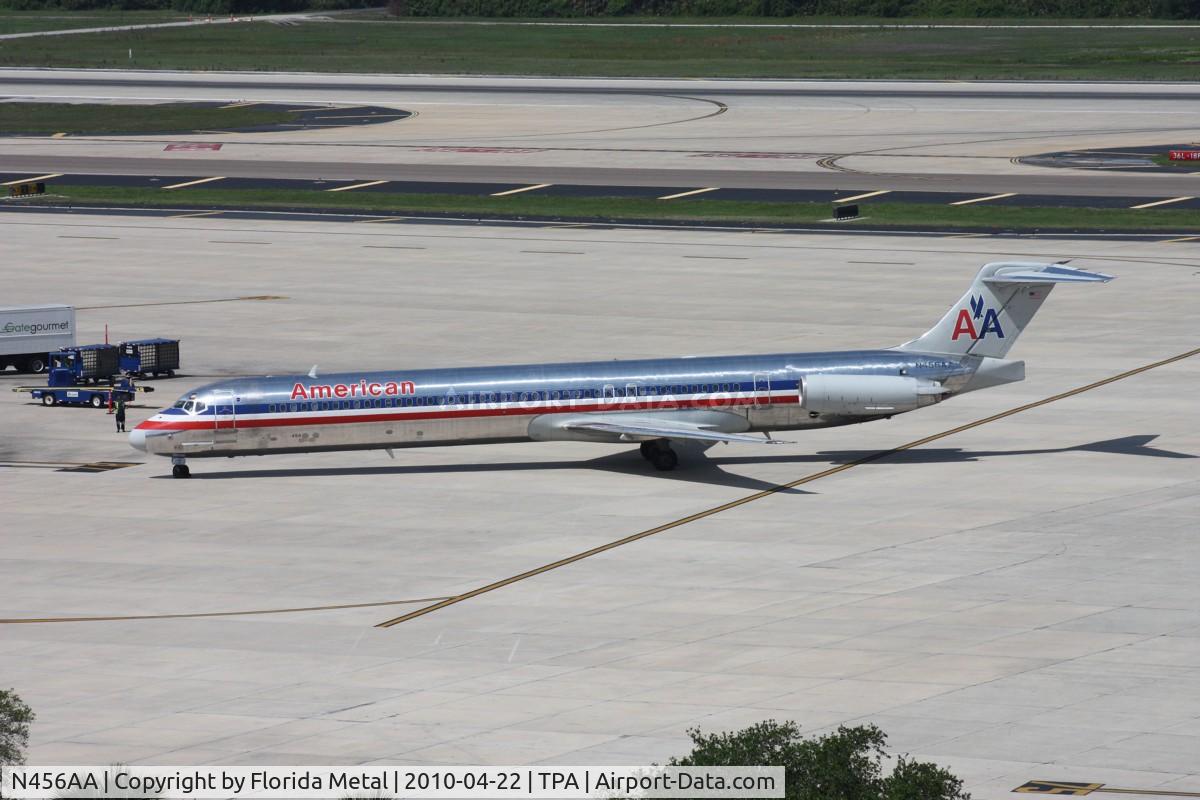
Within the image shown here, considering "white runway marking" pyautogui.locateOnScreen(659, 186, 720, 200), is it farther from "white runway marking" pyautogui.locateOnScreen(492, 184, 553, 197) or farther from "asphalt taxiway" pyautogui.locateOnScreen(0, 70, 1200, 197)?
"white runway marking" pyautogui.locateOnScreen(492, 184, 553, 197)

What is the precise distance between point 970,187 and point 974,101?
144 ft

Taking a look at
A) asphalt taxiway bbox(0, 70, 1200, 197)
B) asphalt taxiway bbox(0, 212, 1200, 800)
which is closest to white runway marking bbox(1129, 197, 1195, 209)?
asphalt taxiway bbox(0, 70, 1200, 197)

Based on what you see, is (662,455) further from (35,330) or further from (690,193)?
(690,193)

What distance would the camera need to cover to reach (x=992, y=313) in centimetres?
5709

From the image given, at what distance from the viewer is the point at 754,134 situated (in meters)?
141

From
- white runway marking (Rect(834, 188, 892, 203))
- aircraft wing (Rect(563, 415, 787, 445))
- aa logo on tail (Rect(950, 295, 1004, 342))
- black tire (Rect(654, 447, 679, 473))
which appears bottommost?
black tire (Rect(654, 447, 679, 473))

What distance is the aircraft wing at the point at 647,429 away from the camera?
177 ft

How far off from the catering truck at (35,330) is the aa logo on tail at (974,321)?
35.0m

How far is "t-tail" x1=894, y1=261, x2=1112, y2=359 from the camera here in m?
56.9

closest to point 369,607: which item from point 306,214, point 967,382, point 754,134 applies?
point 967,382

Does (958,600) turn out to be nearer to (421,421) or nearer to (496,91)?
(421,421)

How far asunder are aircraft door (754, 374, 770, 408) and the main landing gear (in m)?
3.01

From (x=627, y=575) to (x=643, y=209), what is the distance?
67.7m

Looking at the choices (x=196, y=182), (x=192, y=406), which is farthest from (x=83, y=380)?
(x=196, y=182)
